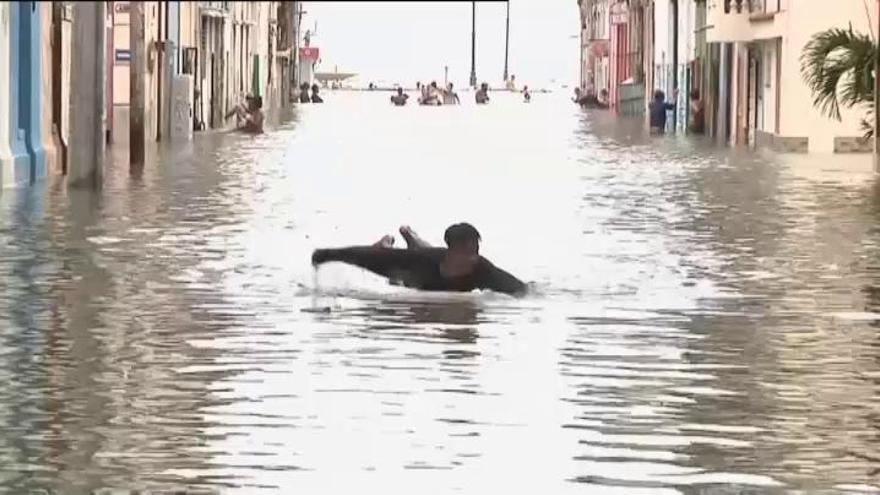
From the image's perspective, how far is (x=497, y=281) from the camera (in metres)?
16.6

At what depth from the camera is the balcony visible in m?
55.2

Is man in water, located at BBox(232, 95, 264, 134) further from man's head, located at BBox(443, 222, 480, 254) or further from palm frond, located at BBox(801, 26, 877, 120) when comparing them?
man's head, located at BBox(443, 222, 480, 254)

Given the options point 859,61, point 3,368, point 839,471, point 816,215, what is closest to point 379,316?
point 3,368

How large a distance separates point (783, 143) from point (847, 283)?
110ft

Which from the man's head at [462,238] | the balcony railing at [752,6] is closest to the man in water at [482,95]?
the balcony railing at [752,6]

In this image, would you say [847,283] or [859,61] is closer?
[847,283]

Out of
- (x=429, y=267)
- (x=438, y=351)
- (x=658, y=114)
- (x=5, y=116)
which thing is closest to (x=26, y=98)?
(x=5, y=116)

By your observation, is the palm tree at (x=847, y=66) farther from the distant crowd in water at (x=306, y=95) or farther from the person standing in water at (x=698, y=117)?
the distant crowd in water at (x=306, y=95)

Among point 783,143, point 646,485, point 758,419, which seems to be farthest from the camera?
point 783,143

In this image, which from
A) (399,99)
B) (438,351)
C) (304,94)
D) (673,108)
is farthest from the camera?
(304,94)

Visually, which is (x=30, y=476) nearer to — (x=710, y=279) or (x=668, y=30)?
(x=710, y=279)

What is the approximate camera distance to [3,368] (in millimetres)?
12688

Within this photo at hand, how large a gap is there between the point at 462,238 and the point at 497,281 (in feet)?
2.05

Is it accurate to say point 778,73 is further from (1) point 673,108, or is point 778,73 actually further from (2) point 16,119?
(2) point 16,119
